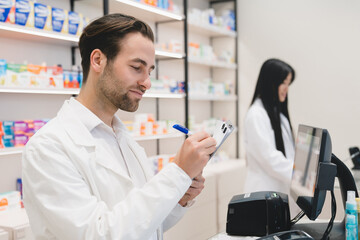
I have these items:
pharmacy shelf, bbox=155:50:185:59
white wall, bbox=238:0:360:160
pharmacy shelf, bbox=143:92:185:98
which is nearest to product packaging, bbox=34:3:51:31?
pharmacy shelf, bbox=143:92:185:98

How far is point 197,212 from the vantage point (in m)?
3.80

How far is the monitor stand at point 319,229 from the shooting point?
1555mm

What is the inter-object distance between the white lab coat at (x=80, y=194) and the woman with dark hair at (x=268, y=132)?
1853 mm

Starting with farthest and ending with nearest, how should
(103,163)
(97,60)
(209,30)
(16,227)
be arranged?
(209,30)
(16,227)
(97,60)
(103,163)

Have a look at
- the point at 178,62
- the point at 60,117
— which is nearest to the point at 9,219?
the point at 60,117

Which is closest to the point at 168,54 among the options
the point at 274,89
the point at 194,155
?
the point at 274,89

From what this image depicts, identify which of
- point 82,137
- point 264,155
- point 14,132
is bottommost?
point 264,155

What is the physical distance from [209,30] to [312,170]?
3.64 metres

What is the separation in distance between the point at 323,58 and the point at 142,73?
3838 mm

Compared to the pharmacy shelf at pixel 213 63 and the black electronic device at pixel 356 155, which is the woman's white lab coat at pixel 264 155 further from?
the pharmacy shelf at pixel 213 63

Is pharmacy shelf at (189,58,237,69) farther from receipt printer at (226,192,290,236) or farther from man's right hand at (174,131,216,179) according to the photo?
man's right hand at (174,131,216,179)

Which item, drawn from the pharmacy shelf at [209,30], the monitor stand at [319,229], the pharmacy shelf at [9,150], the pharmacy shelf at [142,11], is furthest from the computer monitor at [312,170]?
the pharmacy shelf at [209,30]

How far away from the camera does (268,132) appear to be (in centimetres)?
299

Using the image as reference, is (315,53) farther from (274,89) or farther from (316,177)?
(316,177)
